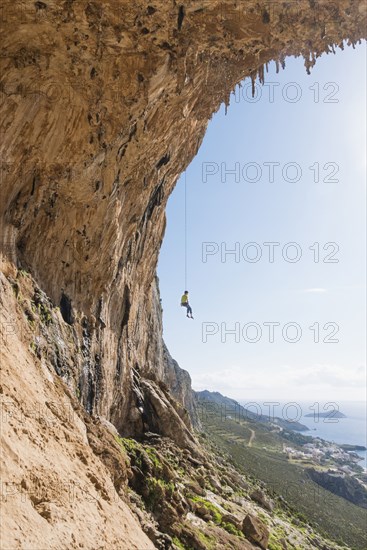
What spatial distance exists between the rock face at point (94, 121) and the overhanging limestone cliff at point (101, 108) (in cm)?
Result: 4

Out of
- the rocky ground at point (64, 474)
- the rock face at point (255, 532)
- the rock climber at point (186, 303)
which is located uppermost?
the rock climber at point (186, 303)

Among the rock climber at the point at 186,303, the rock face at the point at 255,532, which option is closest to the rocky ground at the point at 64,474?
the rock face at the point at 255,532

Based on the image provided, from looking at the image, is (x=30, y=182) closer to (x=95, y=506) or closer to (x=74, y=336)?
(x=74, y=336)

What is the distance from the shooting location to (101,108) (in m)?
12.6

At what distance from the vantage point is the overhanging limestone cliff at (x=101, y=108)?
10.7m

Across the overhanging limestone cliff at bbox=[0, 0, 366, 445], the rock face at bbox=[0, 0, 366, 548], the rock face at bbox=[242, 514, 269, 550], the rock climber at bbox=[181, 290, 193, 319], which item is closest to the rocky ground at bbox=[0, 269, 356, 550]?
the rock face at bbox=[242, 514, 269, 550]

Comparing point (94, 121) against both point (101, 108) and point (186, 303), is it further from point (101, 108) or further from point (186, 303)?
point (186, 303)

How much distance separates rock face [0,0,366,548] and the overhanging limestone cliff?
0.04 metres

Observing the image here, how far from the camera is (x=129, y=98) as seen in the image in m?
12.3

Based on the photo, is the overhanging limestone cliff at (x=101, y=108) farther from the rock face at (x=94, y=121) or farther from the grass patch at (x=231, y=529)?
the grass patch at (x=231, y=529)

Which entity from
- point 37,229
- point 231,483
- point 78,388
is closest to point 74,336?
point 78,388

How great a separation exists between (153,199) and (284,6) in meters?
11.5

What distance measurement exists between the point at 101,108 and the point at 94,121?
1.67 feet

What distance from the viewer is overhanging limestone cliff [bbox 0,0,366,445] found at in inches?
421
